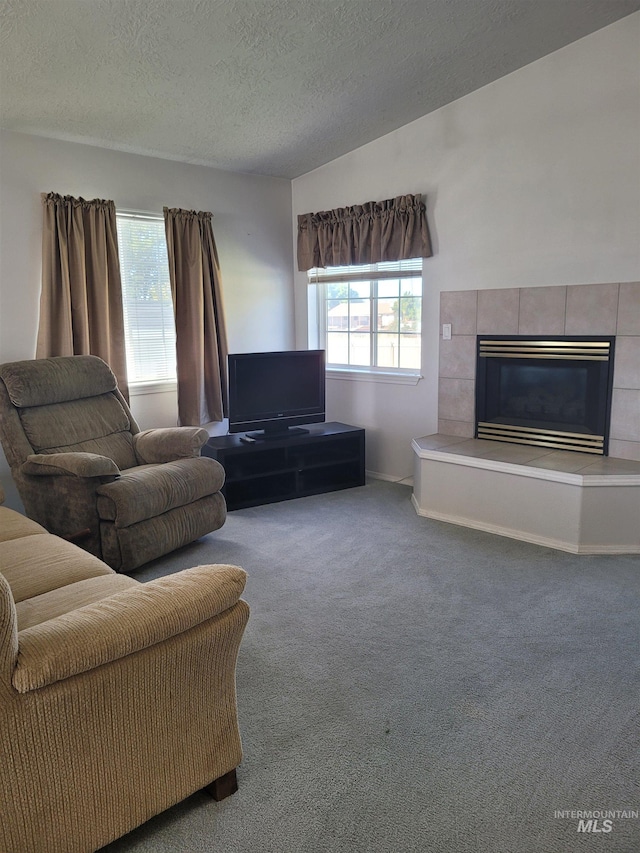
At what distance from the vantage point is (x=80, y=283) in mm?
3945

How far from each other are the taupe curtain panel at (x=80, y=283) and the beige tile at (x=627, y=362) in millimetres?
3102

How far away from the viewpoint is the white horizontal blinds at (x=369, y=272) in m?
4.59

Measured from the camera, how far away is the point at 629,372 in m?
3.56

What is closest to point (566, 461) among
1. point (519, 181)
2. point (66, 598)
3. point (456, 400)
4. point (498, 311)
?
point (456, 400)

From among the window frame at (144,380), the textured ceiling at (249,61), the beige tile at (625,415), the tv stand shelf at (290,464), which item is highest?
the textured ceiling at (249,61)

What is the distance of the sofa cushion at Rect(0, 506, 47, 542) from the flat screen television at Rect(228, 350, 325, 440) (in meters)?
1.79

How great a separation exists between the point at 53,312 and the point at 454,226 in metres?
2.68

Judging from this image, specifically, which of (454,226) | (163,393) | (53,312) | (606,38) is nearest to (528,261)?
(454,226)

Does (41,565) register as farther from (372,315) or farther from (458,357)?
(372,315)

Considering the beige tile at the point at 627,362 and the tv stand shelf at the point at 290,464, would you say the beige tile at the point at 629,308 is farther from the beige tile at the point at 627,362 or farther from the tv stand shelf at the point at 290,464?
the tv stand shelf at the point at 290,464

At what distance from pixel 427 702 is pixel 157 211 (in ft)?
12.1

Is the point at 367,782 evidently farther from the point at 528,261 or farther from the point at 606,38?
the point at 606,38

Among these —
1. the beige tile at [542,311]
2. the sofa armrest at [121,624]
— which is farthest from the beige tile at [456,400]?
the sofa armrest at [121,624]

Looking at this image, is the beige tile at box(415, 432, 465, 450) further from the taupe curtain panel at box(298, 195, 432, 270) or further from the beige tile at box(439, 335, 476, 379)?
the taupe curtain panel at box(298, 195, 432, 270)
